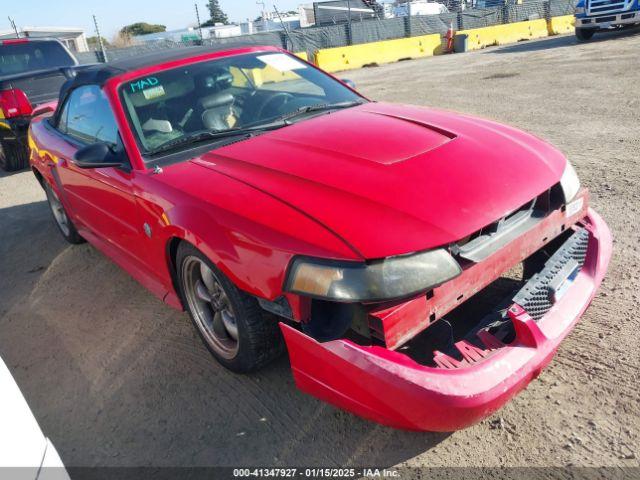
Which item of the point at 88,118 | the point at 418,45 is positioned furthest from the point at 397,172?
the point at 418,45

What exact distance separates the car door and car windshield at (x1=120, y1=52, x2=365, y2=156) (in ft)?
0.69

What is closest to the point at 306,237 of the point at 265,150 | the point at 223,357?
the point at 265,150

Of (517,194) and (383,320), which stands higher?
(517,194)

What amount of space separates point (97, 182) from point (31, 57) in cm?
694

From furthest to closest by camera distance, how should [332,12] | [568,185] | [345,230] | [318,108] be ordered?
[332,12], [318,108], [568,185], [345,230]

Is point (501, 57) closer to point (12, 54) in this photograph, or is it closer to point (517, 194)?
point (12, 54)

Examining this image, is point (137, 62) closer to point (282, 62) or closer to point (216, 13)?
point (282, 62)

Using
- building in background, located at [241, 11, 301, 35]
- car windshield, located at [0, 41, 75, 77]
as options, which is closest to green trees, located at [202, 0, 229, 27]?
building in background, located at [241, 11, 301, 35]

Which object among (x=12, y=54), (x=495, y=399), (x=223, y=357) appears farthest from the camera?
(x=12, y=54)

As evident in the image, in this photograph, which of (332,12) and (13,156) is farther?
(332,12)

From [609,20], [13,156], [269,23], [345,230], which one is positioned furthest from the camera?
[269,23]

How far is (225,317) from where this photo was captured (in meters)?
2.66

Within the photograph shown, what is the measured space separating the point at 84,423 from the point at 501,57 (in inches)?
610

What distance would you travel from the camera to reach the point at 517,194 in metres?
2.15
